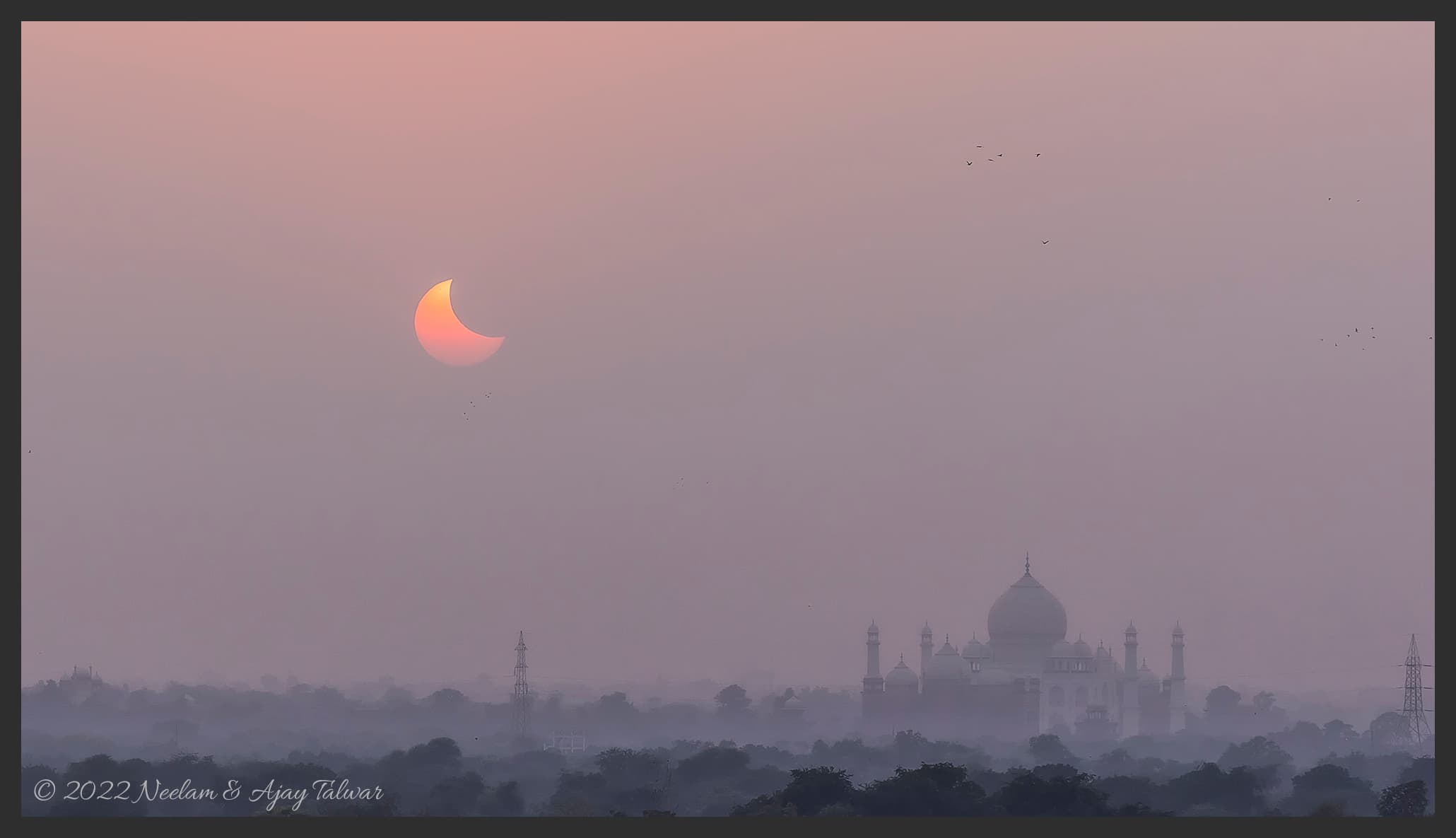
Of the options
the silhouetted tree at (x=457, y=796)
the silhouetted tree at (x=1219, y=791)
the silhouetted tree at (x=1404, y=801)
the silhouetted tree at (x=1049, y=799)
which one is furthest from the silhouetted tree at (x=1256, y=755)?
the silhouetted tree at (x=457, y=796)

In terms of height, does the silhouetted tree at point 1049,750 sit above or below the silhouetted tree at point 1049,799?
below

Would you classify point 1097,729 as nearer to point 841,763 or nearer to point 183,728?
point 841,763

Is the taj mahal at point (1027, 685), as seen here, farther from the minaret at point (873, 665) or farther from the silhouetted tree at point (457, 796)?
the silhouetted tree at point (457, 796)

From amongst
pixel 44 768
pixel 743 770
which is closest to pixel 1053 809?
pixel 743 770

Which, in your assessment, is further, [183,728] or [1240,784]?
[183,728]

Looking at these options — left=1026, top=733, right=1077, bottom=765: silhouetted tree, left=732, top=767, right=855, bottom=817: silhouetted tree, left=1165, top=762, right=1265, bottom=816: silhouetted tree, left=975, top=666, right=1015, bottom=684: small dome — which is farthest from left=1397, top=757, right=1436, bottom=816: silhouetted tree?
left=732, top=767, right=855, bottom=817: silhouetted tree

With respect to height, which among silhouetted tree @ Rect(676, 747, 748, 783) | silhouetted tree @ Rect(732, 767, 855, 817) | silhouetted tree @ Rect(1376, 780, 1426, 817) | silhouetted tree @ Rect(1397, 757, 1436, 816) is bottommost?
silhouetted tree @ Rect(1397, 757, 1436, 816)

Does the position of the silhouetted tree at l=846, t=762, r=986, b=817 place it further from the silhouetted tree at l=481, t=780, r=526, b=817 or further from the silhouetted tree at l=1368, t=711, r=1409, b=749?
the silhouetted tree at l=1368, t=711, r=1409, b=749
